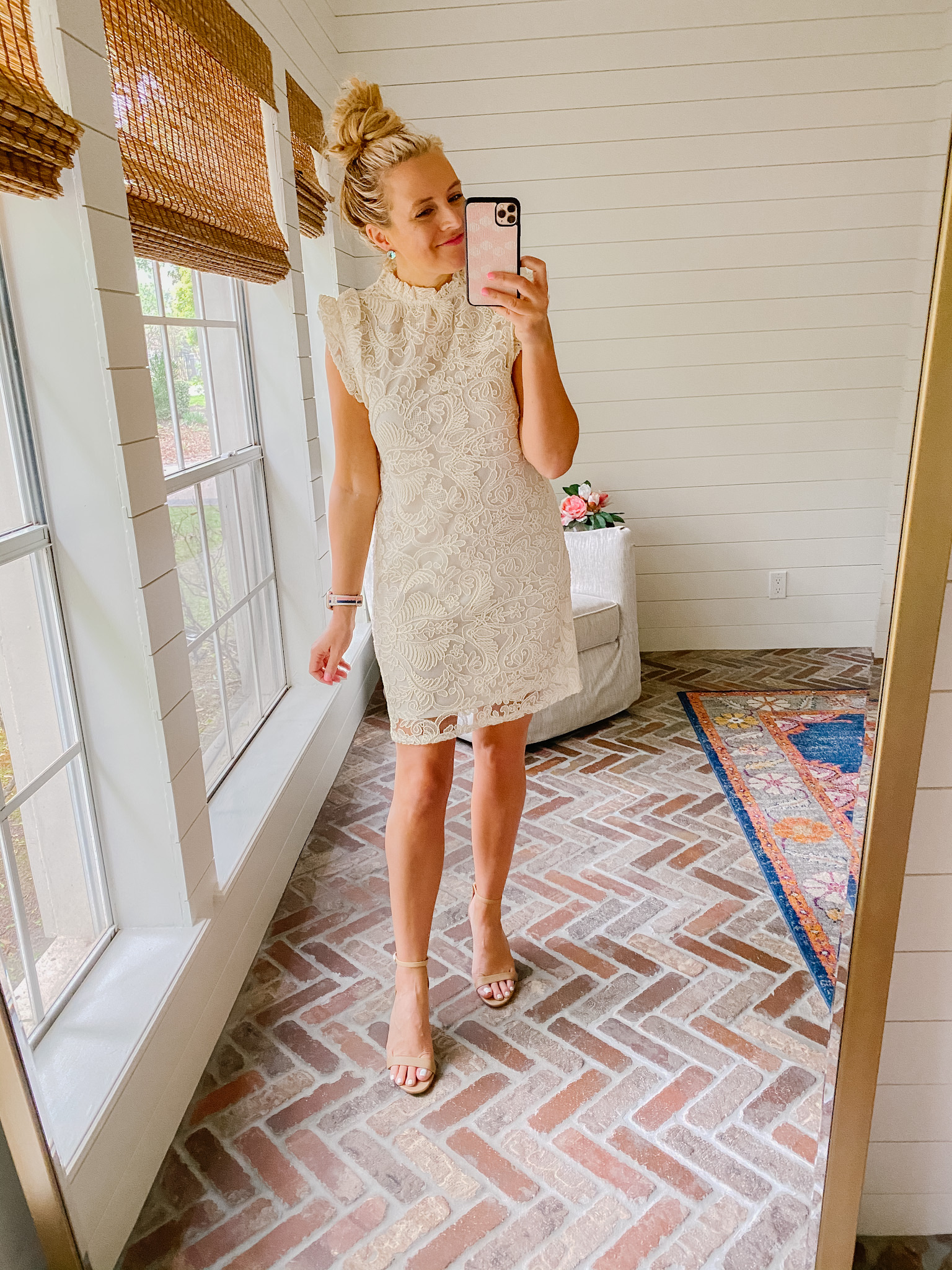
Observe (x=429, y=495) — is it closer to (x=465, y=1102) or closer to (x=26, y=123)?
(x=26, y=123)

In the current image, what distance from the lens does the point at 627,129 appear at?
3574 millimetres

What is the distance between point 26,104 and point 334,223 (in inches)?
92.0

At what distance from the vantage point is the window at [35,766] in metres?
1.45

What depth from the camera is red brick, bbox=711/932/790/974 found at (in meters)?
1.97

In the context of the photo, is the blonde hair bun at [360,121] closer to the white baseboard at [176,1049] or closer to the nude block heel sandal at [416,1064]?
the white baseboard at [176,1049]

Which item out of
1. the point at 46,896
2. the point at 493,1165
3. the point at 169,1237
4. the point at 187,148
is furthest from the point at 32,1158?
the point at 187,148

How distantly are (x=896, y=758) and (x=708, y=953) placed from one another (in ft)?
3.90

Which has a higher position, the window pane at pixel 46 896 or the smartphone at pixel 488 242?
the smartphone at pixel 488 242

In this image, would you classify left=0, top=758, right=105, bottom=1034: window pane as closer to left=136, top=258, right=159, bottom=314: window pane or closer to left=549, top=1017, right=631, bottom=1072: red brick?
left=549, top=1017, right=631, bottom=1072: red brick

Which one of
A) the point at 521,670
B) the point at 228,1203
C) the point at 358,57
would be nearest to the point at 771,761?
the point at 521,670

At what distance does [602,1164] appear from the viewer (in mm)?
1498

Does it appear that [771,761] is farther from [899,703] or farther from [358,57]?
[358,57]

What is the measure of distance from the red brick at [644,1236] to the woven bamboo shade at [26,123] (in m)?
1.71

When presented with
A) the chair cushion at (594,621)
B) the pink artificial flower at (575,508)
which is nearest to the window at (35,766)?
the chair cushion at (594,621)
